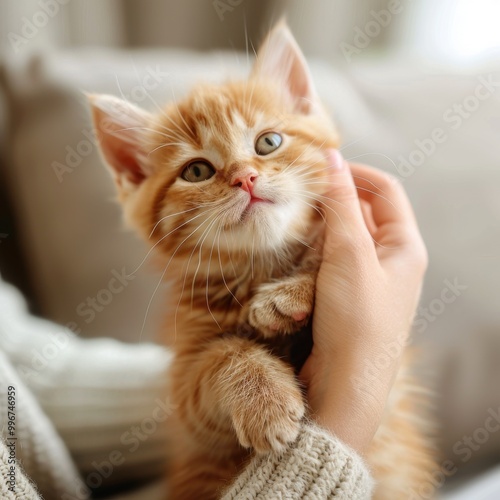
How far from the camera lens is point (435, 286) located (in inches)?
40.3

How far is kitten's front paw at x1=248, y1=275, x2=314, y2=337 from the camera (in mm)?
648

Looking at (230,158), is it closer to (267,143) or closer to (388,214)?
(267,143)

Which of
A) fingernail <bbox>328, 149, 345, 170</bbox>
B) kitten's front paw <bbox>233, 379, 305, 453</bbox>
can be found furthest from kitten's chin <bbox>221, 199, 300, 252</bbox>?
kitten's front paw <bbox>233, 379, 305, 453</bbox>

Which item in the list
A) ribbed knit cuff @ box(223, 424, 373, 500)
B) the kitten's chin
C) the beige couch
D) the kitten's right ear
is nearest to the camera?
ribbed knit cuff @ box(223, 424, 373, 500)

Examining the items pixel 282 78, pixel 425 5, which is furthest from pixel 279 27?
pixel 425 5

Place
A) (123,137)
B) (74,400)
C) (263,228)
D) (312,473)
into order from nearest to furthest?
1. (312,473)
2. (263,228)
3. (123,137)
4. (74,400)

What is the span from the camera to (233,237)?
71cm

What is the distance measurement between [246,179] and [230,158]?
0.23 feet

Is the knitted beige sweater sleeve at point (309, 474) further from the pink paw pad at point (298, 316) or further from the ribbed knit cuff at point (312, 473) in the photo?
the pink paw pad at point (298, 316)

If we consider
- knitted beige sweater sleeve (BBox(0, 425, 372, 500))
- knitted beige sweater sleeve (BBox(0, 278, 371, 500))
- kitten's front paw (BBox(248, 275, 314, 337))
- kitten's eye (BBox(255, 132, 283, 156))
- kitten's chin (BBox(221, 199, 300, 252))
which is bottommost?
knitted beige sweater sleeve (BBox(0, 278, 371, 500))

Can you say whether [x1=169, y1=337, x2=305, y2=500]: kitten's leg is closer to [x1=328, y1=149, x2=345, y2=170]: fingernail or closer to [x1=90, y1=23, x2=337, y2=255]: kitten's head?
[x1=90, y1=23, x2=337, y2=255]: kitten's head

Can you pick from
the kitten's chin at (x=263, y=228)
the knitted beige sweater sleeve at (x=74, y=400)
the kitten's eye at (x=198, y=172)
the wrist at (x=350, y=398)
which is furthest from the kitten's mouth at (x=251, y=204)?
the knitted beige sweater sleeve at (x=74, y=400)

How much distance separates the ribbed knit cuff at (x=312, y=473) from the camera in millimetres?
569

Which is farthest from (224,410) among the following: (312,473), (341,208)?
(341,208)
